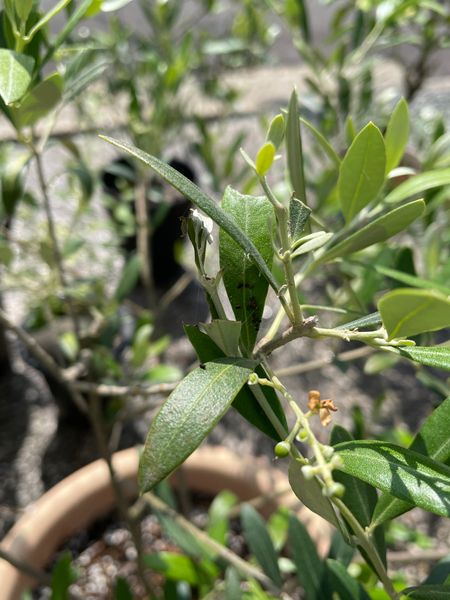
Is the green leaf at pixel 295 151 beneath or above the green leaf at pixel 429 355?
above

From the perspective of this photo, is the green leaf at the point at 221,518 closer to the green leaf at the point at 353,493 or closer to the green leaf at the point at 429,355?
the green leaf at the point at 353,493

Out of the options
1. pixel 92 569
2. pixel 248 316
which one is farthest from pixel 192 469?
pixel 248 316

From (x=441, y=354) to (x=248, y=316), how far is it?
132mm

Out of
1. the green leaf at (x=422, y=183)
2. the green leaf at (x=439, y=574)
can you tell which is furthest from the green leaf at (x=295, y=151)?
the green leaf at (x=439, y=574)

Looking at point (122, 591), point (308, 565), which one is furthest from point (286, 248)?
point (122, 591)

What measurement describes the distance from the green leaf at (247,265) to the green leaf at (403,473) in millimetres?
109

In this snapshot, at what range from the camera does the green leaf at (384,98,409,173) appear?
495 mm

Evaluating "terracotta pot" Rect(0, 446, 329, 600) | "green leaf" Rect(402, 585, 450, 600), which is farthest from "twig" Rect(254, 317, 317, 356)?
"terracotta pot" Rect(0, 446, 329, 600)

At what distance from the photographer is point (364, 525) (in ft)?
1.56

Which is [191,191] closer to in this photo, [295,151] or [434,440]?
[295,151]

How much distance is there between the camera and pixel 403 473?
354 millimetres

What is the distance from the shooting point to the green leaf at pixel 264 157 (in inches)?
14.4

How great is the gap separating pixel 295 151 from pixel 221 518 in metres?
0.80

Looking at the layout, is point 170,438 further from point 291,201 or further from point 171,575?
point 171,575
